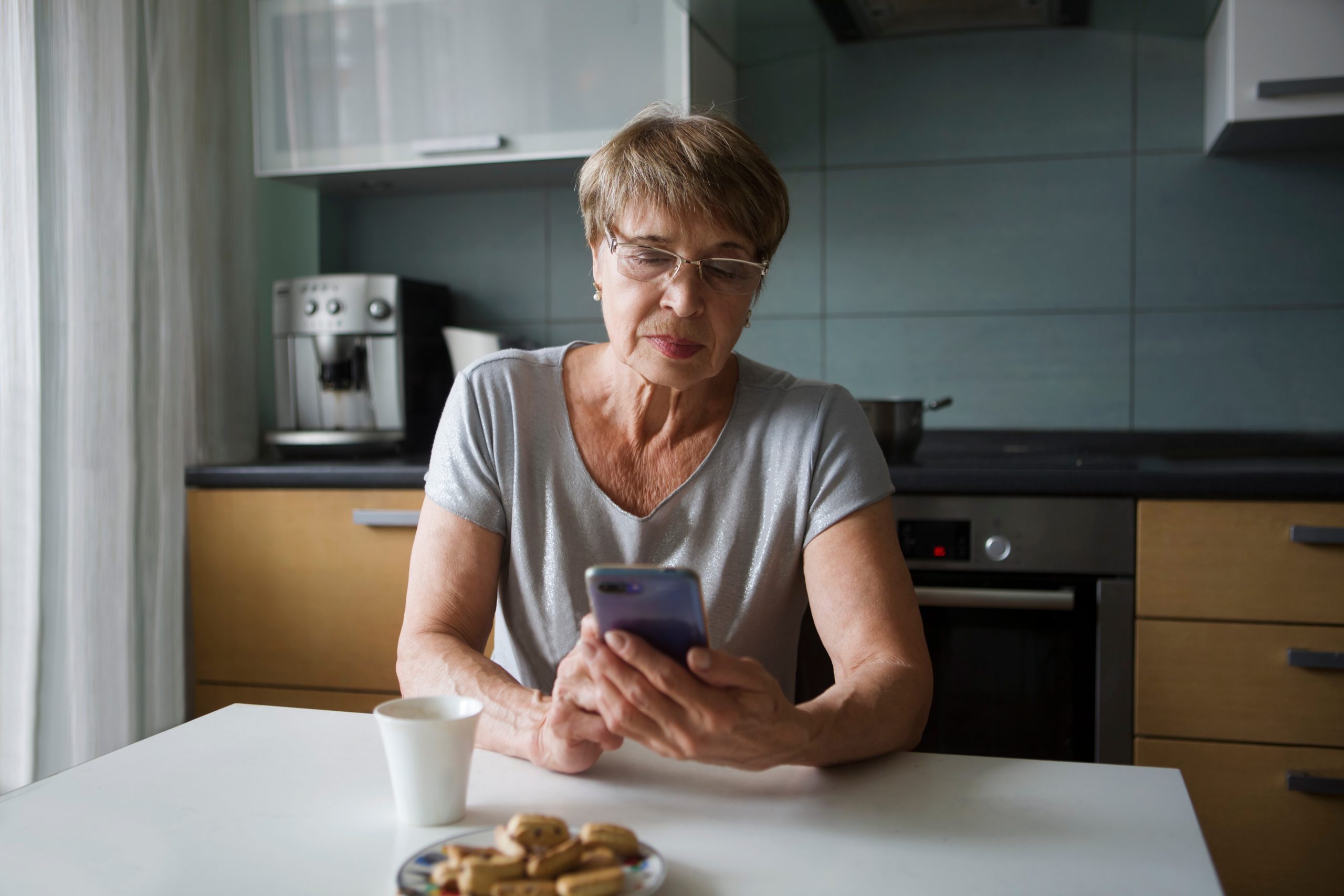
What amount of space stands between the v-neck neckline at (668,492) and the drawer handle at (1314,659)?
3.47ft

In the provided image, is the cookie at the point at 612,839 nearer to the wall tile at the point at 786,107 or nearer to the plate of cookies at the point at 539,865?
the plate of cookies at the point at 539,865

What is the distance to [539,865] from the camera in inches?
24.6

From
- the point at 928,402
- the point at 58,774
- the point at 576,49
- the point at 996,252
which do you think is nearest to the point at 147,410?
the point at 576,49

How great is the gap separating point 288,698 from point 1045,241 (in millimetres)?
1853

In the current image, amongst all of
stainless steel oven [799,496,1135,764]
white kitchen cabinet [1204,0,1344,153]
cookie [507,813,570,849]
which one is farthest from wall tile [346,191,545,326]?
cookie [507,813,570,849]

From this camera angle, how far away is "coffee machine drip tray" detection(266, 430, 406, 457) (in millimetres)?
2389

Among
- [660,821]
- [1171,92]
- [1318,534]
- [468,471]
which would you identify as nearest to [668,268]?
[468,471]

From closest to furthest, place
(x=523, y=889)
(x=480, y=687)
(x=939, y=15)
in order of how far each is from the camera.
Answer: (x=523, y=889) → (x=480, y=687) → (x=939, y=15)

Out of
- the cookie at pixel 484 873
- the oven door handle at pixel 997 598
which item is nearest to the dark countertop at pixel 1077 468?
the oven door handle at pixel 997 598

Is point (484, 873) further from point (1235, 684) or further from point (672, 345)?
point (1235, 684)

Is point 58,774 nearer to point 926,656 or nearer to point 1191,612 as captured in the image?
point 926,656

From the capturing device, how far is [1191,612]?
5.90ft

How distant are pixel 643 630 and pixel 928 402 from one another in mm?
1808

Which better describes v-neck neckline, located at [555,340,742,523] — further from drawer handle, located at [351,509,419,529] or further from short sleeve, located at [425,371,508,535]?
drawer handle, located at [351,509,419,529]
